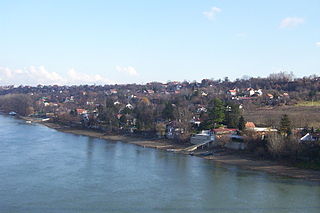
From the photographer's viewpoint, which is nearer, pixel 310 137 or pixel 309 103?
pixel 310 137

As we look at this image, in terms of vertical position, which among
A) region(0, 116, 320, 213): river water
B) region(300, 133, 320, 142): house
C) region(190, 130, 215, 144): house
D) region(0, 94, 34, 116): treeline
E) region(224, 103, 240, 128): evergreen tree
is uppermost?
region(0, 94, 34, 116): treeline

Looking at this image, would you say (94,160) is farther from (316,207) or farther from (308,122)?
(308,122)

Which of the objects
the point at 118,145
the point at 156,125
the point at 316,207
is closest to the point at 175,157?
the point at 118,145

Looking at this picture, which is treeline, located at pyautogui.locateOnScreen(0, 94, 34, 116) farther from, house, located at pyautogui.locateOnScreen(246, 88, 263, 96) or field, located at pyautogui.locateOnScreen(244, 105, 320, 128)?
field, located at pyautogui.locateOnScreen(244, 105, 320, 128)

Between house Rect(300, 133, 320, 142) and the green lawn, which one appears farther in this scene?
the green lawn

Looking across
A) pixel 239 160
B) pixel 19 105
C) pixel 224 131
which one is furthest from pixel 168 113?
pixel 19 105

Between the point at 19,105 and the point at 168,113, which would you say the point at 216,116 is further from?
the point at 19,105

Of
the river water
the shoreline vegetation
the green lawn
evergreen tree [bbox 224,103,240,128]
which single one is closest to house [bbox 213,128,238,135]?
evergreen tree [bbox 224,103,240,128]
